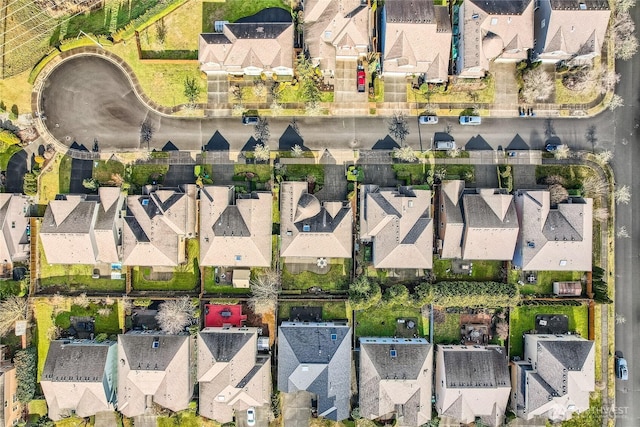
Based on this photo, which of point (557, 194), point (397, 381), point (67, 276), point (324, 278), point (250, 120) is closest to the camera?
point (397, 381)

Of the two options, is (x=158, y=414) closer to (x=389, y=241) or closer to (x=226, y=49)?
(x=389, y=241)

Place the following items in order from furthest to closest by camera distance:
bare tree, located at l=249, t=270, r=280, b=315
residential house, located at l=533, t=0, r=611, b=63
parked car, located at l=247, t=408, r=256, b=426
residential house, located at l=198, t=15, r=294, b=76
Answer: parked car, located at l=247, t=408, r=256, b=426
bare tree, located at l=249, t=270, r=280, b=315
residential house, located at l=198, t=15, r=294, b=76
residential house, located at l=533, t=0, r=611, b=63

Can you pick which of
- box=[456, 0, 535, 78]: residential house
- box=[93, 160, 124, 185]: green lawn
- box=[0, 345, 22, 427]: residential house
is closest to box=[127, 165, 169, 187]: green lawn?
box=[93, 160, 124, 185]: green lawn

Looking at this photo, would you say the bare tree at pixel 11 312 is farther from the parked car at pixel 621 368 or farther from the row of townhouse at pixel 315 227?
the parked car at pixel 621 368

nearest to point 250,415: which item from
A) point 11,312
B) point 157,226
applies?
point 157,226

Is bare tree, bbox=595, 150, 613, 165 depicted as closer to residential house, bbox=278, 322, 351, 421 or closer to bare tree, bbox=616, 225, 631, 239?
bare tree, bbox=616, 225, 631, 239

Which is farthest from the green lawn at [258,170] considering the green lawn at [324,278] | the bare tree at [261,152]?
the green lawn at [324,278]

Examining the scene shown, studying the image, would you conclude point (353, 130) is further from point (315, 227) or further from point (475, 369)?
point (475, 369)
